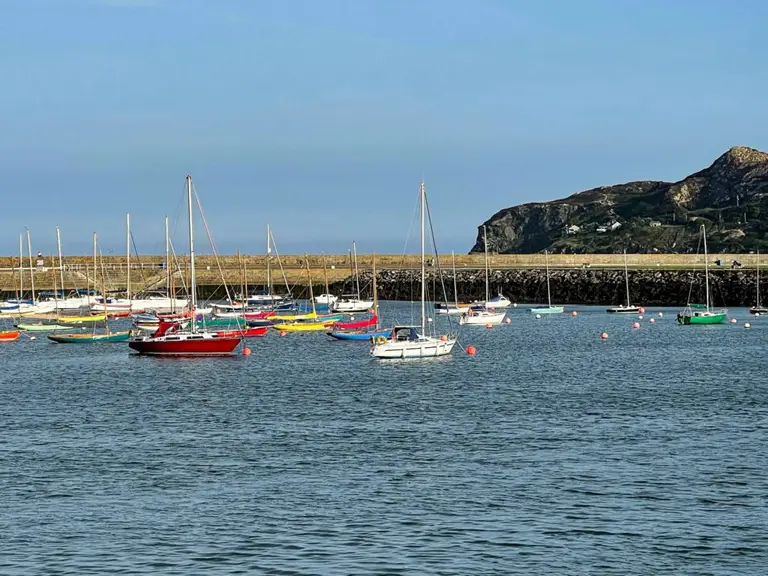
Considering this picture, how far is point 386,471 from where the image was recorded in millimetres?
28266

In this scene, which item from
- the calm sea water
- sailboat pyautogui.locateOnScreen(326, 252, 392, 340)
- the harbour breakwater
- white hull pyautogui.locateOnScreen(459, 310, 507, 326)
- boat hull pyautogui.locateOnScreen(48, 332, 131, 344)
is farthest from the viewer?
the harbour breakwater

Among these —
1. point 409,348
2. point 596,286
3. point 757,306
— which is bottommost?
point 757,306

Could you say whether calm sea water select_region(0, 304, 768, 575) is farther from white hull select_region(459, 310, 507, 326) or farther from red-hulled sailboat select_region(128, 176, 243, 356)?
white hull select_region(459, 310, 507, 326)

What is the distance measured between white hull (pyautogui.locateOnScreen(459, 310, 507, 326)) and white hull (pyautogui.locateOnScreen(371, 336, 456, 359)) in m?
30.2

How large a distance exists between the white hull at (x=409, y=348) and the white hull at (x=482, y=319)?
30.2 m

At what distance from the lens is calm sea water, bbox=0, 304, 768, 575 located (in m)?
21.3

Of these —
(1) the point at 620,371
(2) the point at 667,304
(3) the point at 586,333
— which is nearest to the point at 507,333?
(3) the point at 586,333

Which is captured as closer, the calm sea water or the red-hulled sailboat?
the calm sea water

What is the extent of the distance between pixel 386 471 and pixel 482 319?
58307mm

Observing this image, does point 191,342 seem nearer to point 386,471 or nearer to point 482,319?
point 386,471

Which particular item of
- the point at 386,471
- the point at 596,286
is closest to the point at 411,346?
the point at 386,471

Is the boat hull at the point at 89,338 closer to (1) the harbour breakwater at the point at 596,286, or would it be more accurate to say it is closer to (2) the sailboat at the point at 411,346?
(2) the sailboat at the point at 411,346

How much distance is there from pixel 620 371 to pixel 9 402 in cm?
2385

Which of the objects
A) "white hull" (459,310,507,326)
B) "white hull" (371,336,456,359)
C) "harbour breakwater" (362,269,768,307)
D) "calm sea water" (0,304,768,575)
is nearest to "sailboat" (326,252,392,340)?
"white hull" (459,310,507,326)
